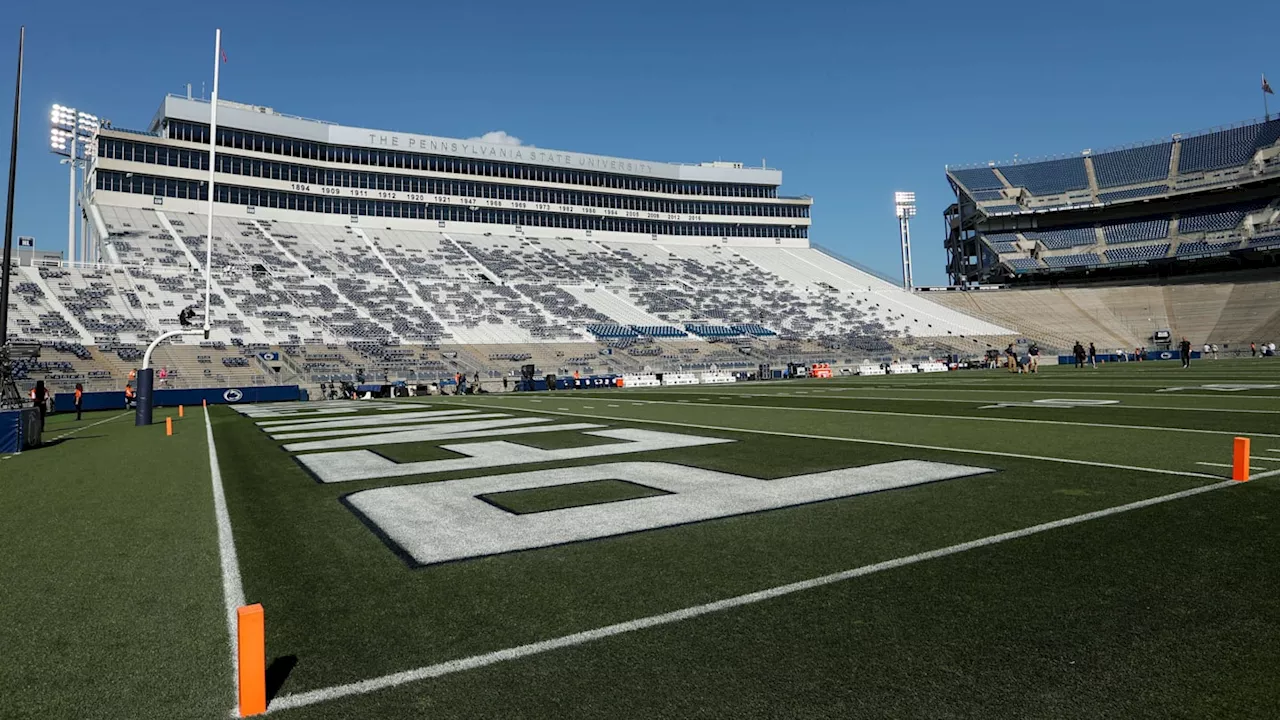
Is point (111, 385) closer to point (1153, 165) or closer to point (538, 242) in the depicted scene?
point (538, 242)

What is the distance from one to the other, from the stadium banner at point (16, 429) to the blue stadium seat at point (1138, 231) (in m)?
86.0

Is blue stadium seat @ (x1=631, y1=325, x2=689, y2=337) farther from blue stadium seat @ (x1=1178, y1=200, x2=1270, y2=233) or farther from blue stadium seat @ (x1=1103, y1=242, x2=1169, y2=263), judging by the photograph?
blue stadium seat @ (x1=1178, y1=200, x2=1270, y2=233)

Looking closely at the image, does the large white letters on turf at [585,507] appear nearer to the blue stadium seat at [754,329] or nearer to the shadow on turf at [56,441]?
the shadow on turf at [56,441]

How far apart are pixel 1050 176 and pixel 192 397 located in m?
84.3

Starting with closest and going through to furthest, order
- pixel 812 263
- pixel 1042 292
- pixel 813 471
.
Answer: pixel 813 471, pixel 1042 292, pixel 812 263

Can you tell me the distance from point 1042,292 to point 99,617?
3117 inches

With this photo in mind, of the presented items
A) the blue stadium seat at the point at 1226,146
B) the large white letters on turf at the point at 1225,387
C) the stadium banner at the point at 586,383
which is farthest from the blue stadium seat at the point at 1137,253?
the large white letters on turf at the point at 1225,387

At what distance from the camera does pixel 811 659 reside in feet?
11.2

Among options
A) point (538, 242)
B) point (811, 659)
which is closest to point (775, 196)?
point (538, 242)

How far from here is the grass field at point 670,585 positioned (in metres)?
3.15

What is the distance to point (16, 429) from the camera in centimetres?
1345

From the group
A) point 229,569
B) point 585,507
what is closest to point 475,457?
point 585,507

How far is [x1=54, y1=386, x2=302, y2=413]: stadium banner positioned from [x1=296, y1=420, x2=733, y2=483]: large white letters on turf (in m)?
27.4

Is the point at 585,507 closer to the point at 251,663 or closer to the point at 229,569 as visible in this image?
the point at 229,569
